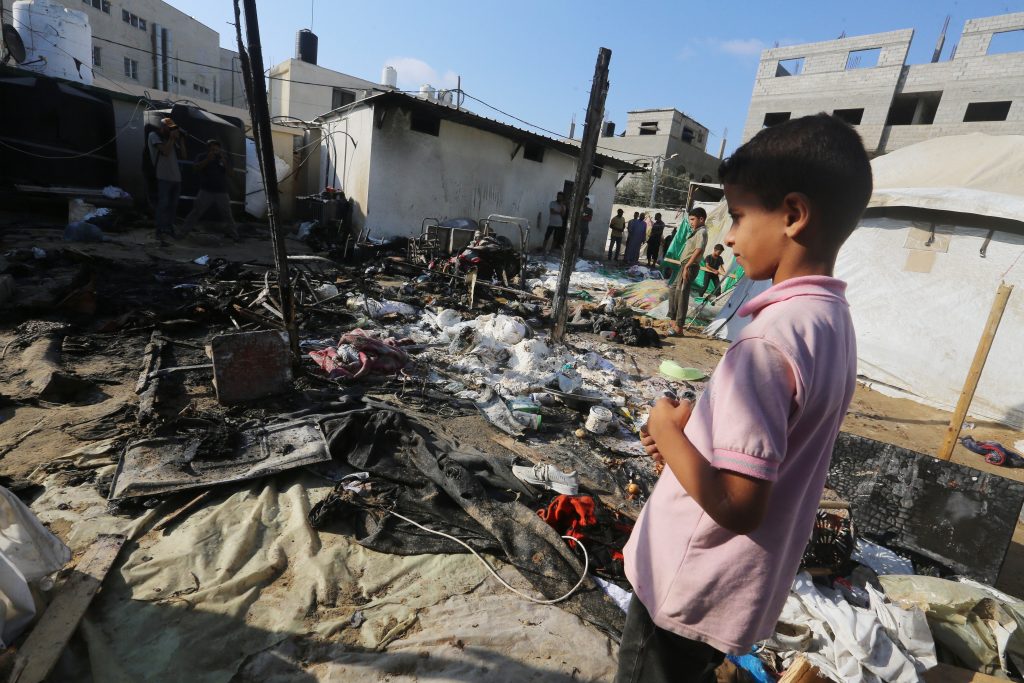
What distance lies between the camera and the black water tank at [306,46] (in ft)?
78.7

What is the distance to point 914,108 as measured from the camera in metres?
22.5

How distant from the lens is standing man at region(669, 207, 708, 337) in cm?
779

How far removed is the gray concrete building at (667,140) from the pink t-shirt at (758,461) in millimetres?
30573

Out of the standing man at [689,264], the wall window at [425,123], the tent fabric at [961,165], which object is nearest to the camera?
Answer: the tent fabric at [961,165]

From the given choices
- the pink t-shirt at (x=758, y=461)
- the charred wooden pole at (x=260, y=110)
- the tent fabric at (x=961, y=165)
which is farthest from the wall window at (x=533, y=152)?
the pink t-shirt at (x=758, y=461)

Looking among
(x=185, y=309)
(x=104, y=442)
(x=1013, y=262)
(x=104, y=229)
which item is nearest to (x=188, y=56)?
(x=104, y=229)

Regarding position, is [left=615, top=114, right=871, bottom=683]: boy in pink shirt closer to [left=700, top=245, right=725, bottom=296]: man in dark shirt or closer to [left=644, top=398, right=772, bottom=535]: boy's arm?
[left=644, top=398, right=772, bottom=535]: boy's arm

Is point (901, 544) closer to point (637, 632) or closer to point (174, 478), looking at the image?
point (637, 632)

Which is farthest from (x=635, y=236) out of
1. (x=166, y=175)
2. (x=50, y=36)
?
(x=50, y=36)

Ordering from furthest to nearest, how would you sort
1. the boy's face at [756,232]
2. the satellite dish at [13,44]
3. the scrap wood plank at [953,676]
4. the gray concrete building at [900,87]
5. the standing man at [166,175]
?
the gray concrete building at [900,87] → the satellite dish at [13,44] → the standing man at [166,175] → the scrap wood plank at [953,676] → the boy's face at [756,232]

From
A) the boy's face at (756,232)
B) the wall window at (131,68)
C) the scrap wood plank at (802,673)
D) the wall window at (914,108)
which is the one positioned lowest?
the scrap wood plank at (802,673)

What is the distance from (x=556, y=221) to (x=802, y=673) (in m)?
13.6

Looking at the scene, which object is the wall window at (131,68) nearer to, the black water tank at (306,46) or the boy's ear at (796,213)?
the black water tank at (306,46)

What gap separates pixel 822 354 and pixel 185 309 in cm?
624
